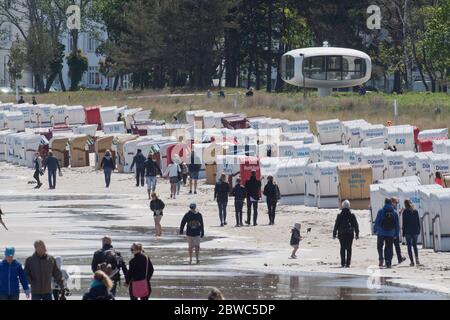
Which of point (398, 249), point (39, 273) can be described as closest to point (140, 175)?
point (398, 249)

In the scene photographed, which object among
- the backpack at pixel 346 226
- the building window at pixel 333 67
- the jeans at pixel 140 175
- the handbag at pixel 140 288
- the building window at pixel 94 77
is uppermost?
the building window at pixel 94 77

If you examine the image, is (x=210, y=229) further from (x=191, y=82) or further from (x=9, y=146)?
(x=191, y=82)

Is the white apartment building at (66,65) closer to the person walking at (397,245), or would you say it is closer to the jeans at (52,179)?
the jeans at (52,179)

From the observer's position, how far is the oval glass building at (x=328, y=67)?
89.0 meters

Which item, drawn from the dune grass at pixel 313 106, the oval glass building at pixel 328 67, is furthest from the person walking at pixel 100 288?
the oval glass building at pixel 328 67

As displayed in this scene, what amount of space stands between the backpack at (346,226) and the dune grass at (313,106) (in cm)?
3397

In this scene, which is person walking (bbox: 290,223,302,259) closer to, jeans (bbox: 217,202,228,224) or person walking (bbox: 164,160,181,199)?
jeans (bbox: 217,202,228,224)

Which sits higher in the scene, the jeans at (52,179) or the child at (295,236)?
the jeans at (52,179)

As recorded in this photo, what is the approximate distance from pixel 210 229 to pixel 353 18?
63302mm

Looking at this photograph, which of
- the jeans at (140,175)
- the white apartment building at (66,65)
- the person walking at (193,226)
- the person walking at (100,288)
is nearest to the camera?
the person walking at (100,288)

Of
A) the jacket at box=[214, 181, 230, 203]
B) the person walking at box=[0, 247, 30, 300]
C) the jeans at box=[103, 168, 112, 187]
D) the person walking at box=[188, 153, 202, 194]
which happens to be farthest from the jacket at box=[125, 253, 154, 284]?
the jeans at box=[103, 168, 112, 187]

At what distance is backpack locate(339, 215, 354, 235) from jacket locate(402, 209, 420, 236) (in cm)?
104

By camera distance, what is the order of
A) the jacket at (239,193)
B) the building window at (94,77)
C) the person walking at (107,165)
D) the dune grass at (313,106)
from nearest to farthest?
the jacket at (239,193) → the person walking at (107,165) → the dune grass at (313,106) → the building window at (94,77)
